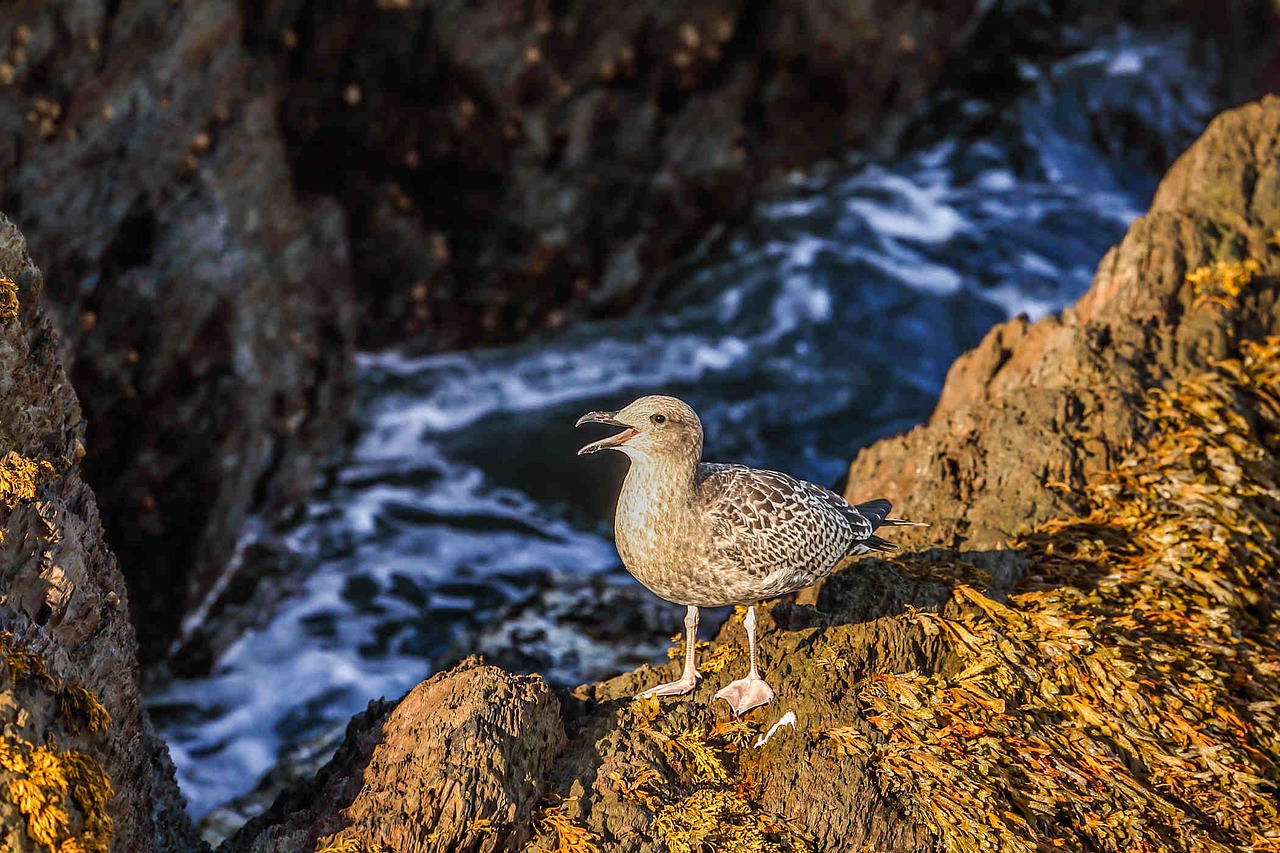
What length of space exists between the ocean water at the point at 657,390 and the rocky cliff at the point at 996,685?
9.58ft

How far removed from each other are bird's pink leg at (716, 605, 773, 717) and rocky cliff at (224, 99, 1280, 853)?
58 millimetres

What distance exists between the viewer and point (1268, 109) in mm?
7164

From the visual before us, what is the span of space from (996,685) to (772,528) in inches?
41.5

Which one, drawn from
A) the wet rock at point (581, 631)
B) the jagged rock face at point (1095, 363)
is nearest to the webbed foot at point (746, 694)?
the jagged rock face at point (1095, 363)

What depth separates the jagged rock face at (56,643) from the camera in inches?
120

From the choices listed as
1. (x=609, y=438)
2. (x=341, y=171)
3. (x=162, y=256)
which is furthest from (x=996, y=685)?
(x=341, y=171)

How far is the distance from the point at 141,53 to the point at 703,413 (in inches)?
210

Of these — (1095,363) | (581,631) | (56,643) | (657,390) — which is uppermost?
(56,643)

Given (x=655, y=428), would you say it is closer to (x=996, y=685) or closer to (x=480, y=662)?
(x=480, y=662)

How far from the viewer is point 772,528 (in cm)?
401

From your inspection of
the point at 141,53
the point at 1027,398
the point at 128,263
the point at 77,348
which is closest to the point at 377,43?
the point at 141,53

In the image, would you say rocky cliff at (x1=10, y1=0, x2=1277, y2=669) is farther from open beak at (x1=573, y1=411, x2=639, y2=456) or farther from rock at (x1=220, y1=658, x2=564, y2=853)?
open beak at (x1=573, y1=411, x2=639, y2=456)

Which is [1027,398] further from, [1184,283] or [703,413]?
[703,413]

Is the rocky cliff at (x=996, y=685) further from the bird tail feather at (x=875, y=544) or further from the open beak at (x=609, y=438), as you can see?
the open beak at (x=609, y=438)
